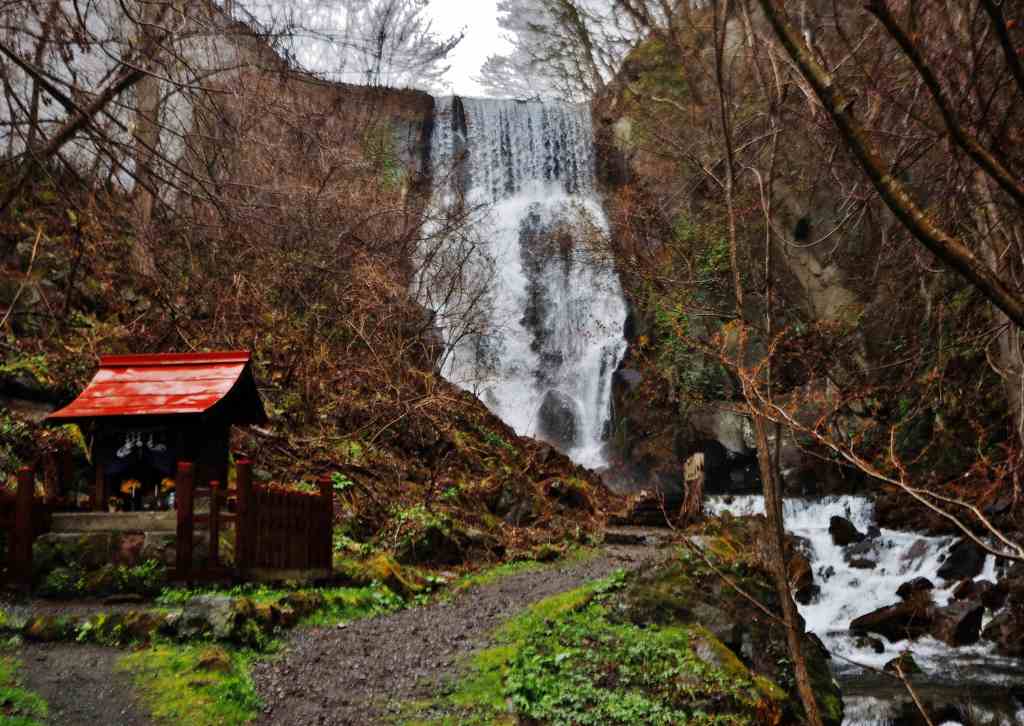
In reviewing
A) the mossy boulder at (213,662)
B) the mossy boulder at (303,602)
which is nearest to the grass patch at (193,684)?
the mossy boulder at (213,662)

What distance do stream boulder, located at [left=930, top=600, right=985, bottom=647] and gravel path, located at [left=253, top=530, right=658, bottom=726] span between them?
5061mm

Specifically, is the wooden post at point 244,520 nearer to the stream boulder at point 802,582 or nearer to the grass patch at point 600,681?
the grass patch at point 600,681

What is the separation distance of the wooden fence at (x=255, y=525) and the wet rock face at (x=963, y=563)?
9.38m

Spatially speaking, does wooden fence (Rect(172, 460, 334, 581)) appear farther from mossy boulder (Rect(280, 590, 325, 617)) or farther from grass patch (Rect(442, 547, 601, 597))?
grass patch (Rect(442, 547, 601, 597))

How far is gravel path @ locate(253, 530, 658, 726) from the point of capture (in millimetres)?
5211

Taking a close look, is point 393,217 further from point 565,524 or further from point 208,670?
point 208,670

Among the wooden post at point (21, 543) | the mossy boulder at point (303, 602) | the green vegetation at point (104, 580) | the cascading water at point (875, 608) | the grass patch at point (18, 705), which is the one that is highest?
the wooden post at point (21, 543)

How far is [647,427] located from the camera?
868 inches

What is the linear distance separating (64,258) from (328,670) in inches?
372

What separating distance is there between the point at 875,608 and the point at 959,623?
5.42 ft

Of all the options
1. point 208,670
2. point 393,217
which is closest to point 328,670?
point 208,670

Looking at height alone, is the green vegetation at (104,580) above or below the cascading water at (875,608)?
above

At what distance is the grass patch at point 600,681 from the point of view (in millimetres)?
5504

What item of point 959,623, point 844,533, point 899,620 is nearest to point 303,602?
point 899,620
